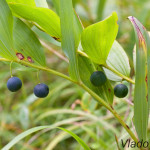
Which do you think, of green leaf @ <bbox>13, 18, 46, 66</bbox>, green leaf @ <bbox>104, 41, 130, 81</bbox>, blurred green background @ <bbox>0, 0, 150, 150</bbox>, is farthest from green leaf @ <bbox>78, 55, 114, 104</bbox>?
blurred green background @ <bbox>0, 0, 150, 150</bbox>

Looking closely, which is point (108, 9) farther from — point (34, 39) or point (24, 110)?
point (34, 39)

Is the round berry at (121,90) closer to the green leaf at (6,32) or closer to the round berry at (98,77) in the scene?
the round berry at (98,77)

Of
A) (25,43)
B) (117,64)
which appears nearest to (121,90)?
(117,64)

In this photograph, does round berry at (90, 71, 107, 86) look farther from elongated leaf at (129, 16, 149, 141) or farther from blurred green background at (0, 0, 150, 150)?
→ blurred green background at (0, 0, 150, 150)

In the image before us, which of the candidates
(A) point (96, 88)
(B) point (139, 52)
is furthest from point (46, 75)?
(B) point (139, 52)

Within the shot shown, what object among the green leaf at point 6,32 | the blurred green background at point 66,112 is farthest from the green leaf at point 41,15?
the blurred green background at point 66,112
